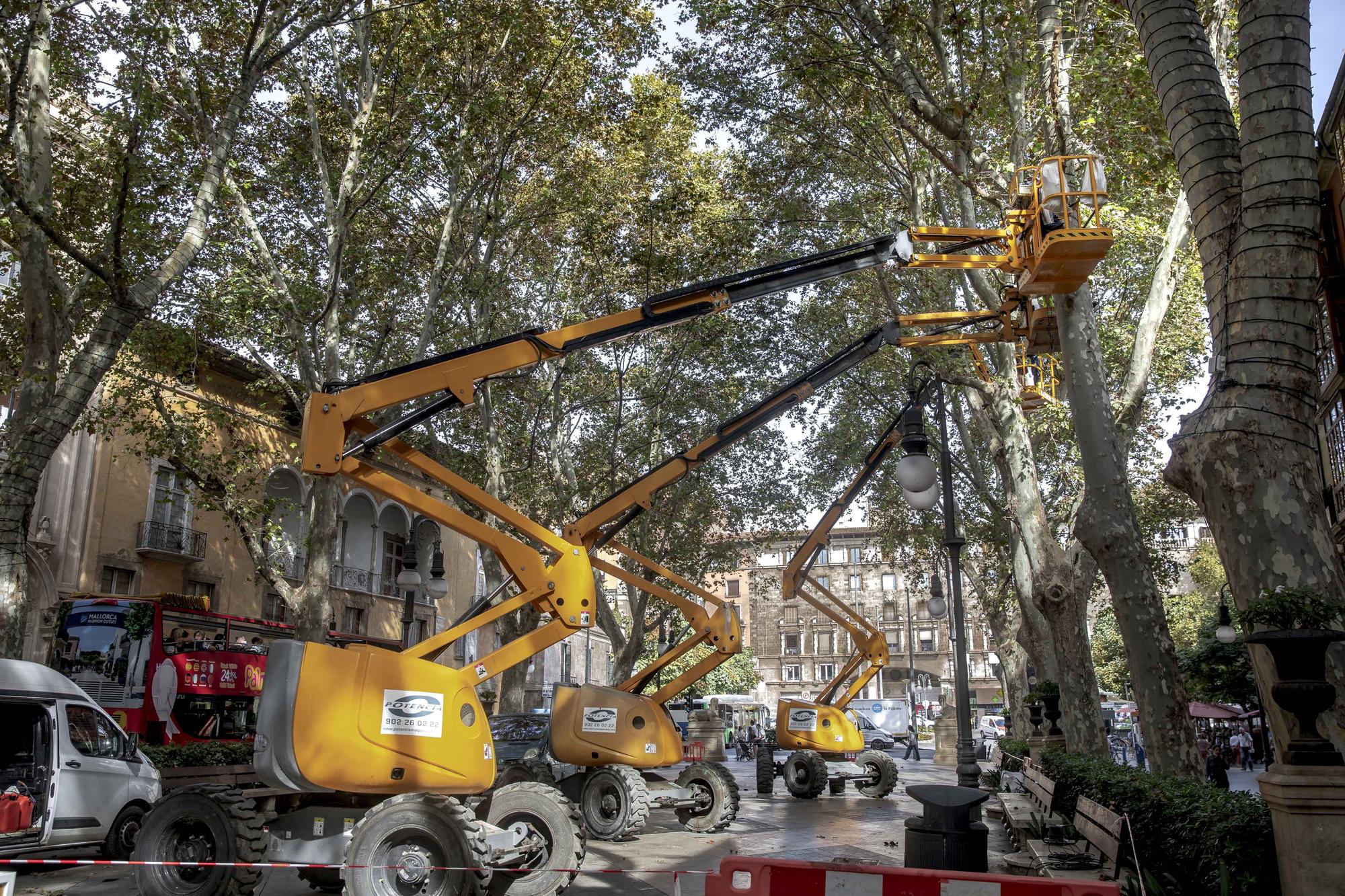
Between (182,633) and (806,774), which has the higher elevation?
(182,633)

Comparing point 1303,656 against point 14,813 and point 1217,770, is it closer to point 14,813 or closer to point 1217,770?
point 14,813

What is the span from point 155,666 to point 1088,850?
16.5 metres

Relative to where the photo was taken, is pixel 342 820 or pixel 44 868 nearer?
pixel 342 820

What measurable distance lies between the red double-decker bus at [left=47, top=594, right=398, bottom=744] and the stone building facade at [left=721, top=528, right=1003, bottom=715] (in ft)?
164

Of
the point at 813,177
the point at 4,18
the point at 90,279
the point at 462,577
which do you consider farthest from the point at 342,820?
the point at 462,577

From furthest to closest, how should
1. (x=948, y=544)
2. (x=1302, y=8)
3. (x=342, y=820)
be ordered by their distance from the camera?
(x=948, y=544)
(x=342, y=820)
(x=1302, y=8)

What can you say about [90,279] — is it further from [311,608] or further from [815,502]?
[815,502]

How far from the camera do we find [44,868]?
10461 mm

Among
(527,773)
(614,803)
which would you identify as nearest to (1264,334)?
(614,803)

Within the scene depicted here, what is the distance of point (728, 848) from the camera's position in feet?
39.2

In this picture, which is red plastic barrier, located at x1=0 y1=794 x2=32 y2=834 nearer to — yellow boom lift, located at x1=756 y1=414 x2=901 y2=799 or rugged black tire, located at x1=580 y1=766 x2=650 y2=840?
rugged black tire, located at x1=580 y1=766 x2=650 y2=840

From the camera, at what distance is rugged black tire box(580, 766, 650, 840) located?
38.9 ft

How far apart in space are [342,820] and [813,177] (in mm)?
15853

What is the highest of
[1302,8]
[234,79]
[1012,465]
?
[234,79]
